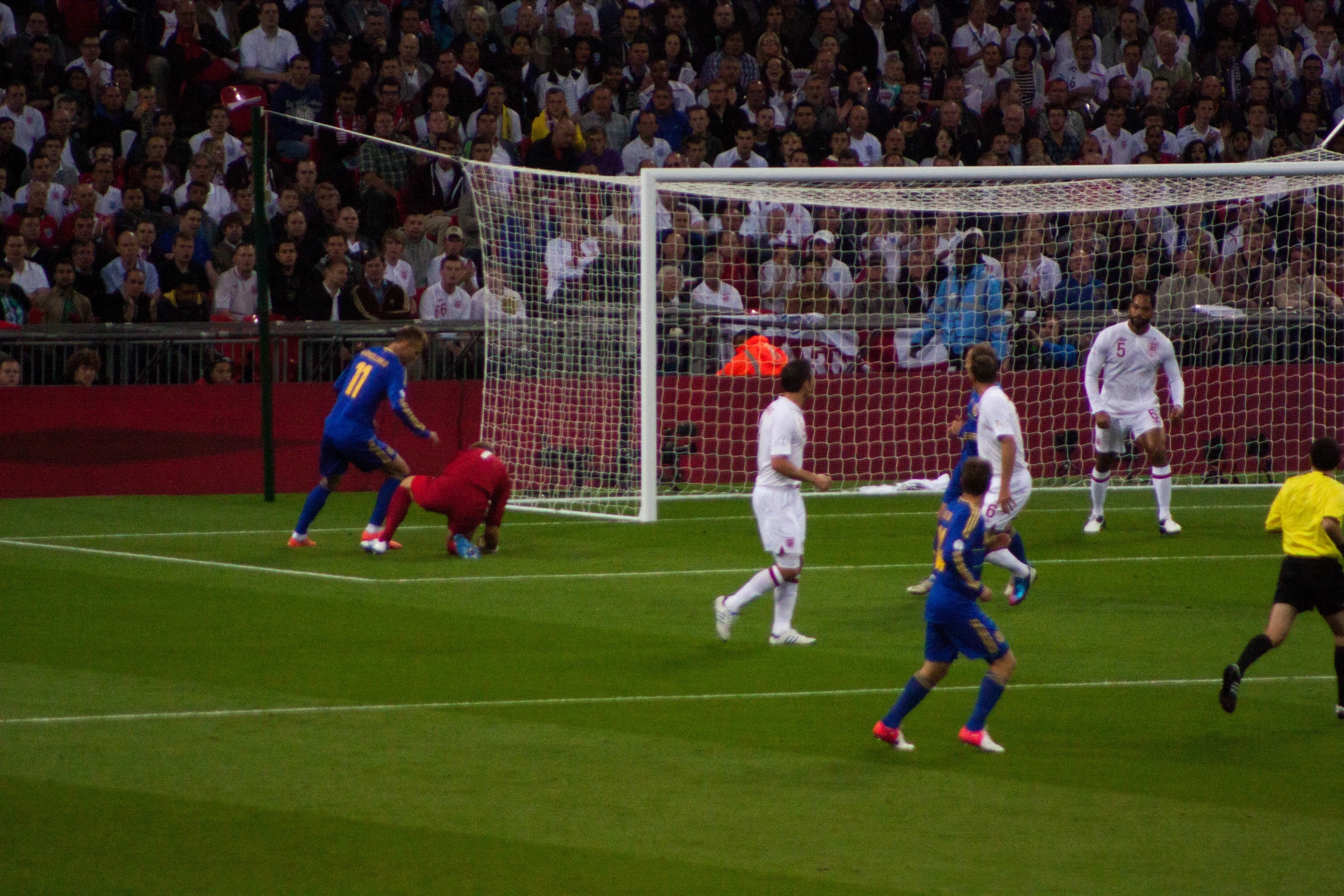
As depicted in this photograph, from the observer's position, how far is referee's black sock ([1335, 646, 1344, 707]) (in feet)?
28.6

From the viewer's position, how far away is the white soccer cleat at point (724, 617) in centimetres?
1049

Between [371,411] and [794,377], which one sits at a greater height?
[794,377]

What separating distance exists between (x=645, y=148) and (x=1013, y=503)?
397 inches

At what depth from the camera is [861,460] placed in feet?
60.4

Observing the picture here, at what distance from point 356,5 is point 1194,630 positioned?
45.0ft

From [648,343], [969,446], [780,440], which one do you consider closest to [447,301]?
[648,343]

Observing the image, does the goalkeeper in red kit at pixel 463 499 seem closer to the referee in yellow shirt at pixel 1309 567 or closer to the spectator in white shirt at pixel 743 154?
the referee in yellow shirt at pixel 1309 567

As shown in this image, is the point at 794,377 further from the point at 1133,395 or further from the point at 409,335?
the point at 1133,395

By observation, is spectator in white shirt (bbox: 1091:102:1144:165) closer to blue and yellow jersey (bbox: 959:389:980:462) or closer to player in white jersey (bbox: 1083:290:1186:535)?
player in white jersey (bbox: 1083:290:1186:535)

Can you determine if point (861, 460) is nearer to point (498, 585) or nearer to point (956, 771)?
point (498, 585)

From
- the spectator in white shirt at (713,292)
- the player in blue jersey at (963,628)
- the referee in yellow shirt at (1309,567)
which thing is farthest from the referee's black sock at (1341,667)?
the spectator in white shirt at (713,292)

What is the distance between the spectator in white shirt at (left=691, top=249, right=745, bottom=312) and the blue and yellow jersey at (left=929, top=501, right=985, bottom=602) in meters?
10.2

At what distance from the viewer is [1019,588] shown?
38.9 feet

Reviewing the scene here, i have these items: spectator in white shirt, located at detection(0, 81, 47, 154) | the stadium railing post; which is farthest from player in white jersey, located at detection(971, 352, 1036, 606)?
spectator in white shirt, located at detection(0, 81, 47, 154)
